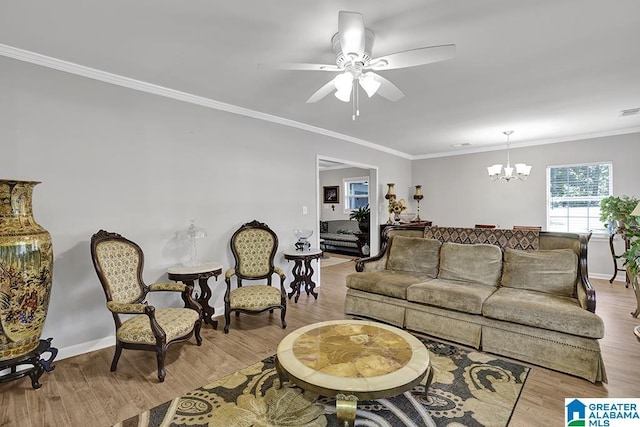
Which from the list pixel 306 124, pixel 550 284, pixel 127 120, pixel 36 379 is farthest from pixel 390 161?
pixel 36 379

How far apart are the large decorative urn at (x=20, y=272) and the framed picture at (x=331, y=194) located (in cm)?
774

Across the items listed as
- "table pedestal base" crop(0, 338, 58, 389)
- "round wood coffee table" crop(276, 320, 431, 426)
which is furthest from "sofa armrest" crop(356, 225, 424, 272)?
"table pedestal base" crop(0, 338, 58, 389)

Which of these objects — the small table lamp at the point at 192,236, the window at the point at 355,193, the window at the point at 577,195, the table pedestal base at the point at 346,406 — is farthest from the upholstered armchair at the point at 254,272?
the window at the point at 577,195

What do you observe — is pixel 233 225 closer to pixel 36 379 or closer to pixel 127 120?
pixel 127 120

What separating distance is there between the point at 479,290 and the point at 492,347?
535mm

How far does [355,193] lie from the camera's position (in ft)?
30.5

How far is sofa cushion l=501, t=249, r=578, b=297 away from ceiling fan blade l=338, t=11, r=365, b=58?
105 inches

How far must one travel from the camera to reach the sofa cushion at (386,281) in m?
3.44

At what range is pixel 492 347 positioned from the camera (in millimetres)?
2799

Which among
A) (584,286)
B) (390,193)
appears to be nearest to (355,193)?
(390,193)

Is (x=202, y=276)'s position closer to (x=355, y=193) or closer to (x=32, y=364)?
(x=32, y=364)

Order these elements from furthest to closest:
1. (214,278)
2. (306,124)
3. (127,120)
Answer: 1. (306,124)
2. (214,278)
3. (127,120)

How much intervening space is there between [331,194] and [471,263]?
6517mm

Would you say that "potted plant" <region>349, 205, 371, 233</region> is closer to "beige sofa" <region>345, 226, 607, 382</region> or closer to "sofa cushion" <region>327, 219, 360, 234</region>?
"sofa cushion" <region>327, 219, 360, 234</region>
